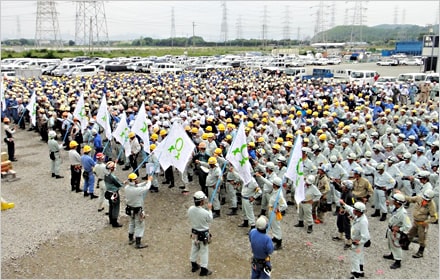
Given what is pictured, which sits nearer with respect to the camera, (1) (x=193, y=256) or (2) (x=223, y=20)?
(1) (x=193, y=256)

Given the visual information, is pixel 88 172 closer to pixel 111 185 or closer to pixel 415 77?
pixel 111 185

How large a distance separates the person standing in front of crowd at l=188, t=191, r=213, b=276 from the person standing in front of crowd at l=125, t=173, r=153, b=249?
1.52 m

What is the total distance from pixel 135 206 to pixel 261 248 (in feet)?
11.2

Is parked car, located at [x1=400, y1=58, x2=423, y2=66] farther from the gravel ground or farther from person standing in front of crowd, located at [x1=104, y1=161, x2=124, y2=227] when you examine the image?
person standing in front of crowd, located at [x1=104, y1=161, x2=124, y2=227]

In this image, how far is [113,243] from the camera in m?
9.50

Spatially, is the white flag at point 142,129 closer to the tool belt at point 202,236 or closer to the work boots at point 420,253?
the tool belt at point 202,236

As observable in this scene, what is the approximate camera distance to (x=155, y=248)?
925cm

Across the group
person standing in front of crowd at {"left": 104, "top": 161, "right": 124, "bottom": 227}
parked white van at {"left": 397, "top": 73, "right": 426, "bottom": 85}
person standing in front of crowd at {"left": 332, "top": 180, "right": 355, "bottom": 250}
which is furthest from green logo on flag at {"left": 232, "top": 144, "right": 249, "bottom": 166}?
parked white van at {"left": 397, "top": 73, "right": 426, "bottom": 85}

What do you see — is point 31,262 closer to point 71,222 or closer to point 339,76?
point 71,222

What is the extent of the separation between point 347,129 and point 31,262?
1080cm

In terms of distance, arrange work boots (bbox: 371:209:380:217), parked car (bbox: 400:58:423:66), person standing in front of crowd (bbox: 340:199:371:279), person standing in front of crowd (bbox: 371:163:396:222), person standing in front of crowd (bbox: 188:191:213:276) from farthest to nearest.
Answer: parked car (bbox: 400:58:423:66)
work boots (bbox: 371:209:380:217)
person standing in front of crowd (bbox: 371:163:396:222)
person standing in front of crowd (bbox: 188:191:213:276)
person standing in front of crowd (bbox: 340:199:371:279)

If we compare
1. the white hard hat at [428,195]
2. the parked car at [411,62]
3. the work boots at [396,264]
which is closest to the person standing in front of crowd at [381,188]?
the white hard hat at [428,195]

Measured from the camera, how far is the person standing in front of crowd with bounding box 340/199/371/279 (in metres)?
7.66

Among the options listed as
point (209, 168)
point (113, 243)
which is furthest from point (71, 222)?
point (209, 168)
